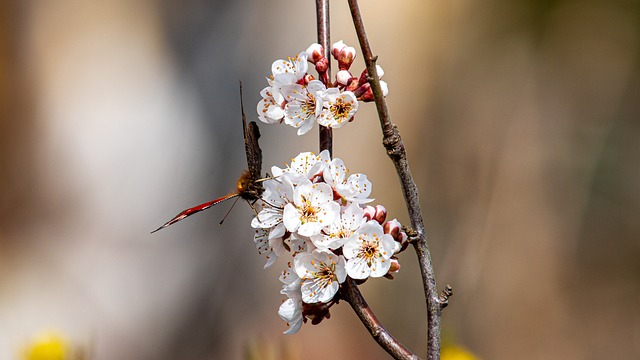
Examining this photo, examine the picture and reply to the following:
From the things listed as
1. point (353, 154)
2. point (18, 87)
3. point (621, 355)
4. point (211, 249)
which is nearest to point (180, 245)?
point (211, 249)

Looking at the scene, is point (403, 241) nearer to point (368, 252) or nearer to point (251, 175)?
point (368, 252)

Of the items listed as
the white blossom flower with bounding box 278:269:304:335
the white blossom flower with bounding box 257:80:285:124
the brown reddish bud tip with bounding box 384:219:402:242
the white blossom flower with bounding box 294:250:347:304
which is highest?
the white blossom flower with bounding box 257:80:285:124

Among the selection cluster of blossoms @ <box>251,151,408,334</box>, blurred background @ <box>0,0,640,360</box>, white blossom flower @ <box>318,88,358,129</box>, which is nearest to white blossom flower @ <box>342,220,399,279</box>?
cluster of blossoms @ <box>251,151,408,334</box>

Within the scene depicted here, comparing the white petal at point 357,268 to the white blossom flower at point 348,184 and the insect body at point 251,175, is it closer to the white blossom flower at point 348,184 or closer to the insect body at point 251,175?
the white blossom flower at point 348,184

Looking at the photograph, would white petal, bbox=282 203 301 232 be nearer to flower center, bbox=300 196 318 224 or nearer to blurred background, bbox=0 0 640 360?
flower center, bbox=300 196 318 224

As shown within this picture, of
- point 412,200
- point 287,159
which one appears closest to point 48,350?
point 287,159

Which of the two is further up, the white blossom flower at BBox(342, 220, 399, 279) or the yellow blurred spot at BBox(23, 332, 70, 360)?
the white blossom flower at BBox(342, 220, 399, 279)

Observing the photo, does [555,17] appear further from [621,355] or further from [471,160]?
[621,355]
